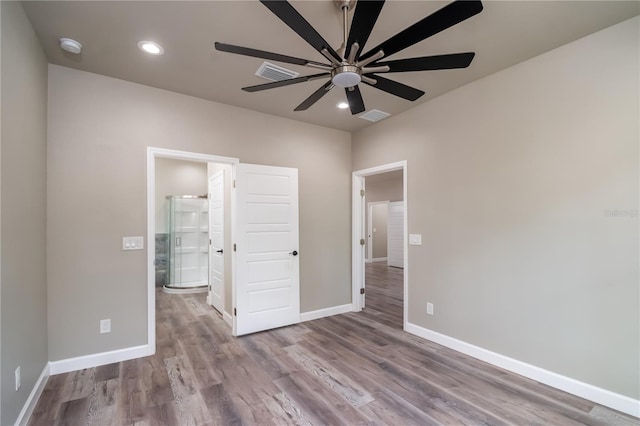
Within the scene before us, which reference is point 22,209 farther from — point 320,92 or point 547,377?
point 547,377

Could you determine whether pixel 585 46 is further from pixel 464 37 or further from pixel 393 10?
pixel 393 10

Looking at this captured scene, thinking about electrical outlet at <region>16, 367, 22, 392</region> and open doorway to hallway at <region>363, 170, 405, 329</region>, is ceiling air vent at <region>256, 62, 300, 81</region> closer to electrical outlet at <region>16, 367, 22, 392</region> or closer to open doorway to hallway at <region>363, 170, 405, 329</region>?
electrical outlet at <region>16, 367, 22, 392</region>

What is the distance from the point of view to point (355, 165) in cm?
474

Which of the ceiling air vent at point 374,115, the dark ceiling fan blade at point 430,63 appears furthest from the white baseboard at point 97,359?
the ceiling air vent at point 374,115

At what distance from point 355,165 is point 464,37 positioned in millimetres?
2536

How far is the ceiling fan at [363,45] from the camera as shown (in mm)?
1431

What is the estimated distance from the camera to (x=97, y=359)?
2898mm

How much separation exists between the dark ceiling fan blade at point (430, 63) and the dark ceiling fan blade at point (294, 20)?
0.43m

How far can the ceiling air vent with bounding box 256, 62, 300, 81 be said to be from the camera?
108 inches

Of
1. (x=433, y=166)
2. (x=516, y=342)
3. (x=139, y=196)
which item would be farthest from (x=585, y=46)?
(x=139, y=196)

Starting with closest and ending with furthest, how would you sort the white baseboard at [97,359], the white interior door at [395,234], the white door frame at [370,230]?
the white baseboard at [97,359], the white interior door at [395,234], the white door frame at [370,230]

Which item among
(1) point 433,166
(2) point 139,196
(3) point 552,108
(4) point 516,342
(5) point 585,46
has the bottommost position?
(4) point 516,342

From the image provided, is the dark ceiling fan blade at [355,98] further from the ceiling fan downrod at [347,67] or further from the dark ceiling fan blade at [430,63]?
the dark ceiling fan blade at [430,63]

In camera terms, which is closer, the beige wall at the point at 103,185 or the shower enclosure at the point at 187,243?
the beige wall at the point at 103,185
